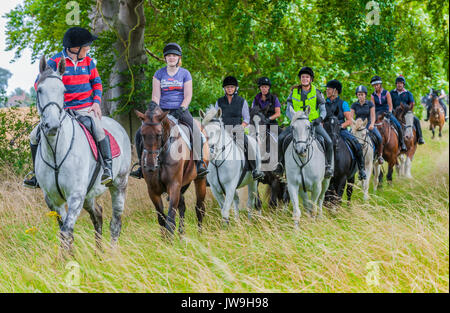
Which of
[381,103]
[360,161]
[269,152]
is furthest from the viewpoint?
[381,103]

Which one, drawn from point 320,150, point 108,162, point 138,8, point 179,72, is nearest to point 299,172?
point 320,150

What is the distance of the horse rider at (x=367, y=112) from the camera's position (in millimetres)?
12469

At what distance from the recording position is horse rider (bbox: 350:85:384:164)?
1247 cm

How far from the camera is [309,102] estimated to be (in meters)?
9.16

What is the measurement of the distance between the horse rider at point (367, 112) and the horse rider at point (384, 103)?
1.32 m

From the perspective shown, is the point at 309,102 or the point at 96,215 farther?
the point at 309,102

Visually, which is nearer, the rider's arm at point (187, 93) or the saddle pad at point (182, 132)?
the saddle pad at point (182, 132)

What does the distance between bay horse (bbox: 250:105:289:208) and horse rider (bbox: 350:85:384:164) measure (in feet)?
10.4

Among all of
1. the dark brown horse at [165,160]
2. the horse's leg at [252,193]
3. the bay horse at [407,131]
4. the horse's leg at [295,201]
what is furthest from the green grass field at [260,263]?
the bay horse at [407,131]

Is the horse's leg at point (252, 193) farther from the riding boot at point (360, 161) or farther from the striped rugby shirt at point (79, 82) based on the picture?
the striped rugby shirt at point (79, 82)

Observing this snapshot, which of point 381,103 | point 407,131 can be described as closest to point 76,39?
point 381,103

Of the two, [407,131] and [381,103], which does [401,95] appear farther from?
[381,103]

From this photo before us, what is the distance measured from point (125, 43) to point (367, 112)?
6.57 m
